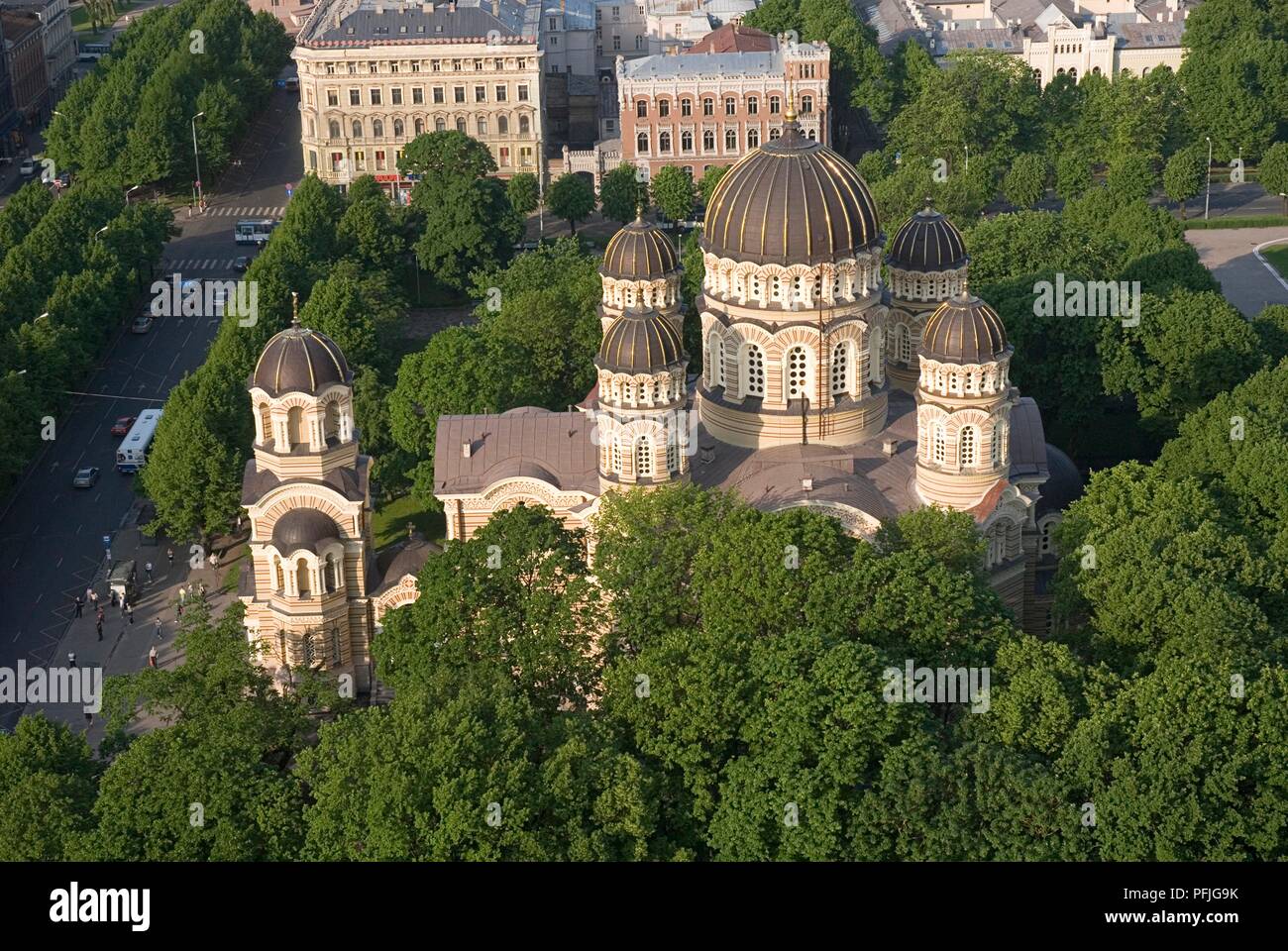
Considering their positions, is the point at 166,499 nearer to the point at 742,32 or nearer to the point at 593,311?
the point at 593,311

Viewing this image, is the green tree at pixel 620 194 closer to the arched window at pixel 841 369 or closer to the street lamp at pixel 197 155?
the street lamp at pixel 197 155

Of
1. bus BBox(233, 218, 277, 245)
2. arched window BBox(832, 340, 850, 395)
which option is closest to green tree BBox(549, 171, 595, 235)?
bus BBox(233, 218, 277, 245)

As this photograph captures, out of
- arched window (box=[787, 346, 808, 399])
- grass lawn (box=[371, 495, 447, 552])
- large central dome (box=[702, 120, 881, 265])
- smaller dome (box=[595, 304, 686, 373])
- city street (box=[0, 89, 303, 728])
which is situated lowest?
city street (box=[0, 89, 303, 728])

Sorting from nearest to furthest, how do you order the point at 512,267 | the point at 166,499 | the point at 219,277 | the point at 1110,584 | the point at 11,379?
1. the point at 1110,584
2. the point at 166,499
3. the point at 11,379
4. the point at 512,267
5. the point at 219,277

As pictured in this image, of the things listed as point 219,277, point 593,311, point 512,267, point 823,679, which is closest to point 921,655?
point 823,679

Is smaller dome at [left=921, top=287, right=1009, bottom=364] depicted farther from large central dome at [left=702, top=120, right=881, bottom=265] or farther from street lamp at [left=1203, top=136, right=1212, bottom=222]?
street lamp at [left=1203, top=136, right=1212, bottom=222]

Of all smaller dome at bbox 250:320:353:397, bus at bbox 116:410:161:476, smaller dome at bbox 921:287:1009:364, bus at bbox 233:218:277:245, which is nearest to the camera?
smaller dome at bbox 921:287:1009:364
